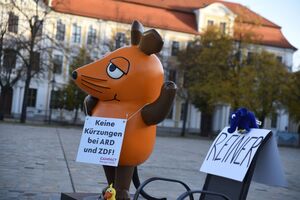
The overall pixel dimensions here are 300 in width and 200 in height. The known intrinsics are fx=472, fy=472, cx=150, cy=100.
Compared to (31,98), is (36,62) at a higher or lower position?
higher

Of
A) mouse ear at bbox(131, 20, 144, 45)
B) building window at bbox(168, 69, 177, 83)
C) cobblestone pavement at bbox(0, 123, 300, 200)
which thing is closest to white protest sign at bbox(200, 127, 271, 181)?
mouse ear at bbox(131, 20, 144, 45)

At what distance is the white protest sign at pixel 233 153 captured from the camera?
4.49 meters

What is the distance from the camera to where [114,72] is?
546cm

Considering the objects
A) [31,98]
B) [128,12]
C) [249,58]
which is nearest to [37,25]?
[31,98]

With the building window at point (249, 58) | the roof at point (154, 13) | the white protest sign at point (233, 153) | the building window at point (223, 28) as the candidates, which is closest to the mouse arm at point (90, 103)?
the white protest sign at point (233, 153)

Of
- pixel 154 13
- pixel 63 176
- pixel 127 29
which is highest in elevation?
pixel 154 13

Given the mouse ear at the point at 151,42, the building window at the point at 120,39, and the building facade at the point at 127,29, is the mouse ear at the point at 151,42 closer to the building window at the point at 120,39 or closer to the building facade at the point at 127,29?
the building window at the point at 120,39

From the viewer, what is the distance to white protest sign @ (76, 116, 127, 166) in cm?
516

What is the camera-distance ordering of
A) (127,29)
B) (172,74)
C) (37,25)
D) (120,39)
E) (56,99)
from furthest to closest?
1. (172,74)
2. (56,99)
3. (127,29)
4. (120,39)
5. (37,25)

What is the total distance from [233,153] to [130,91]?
1417 millimetres

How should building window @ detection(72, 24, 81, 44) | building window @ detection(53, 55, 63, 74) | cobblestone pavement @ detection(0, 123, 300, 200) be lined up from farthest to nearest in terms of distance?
1. building window @ detection(72, 24, 81, 44)
2. building window @ detection(53, 55, 63, 74)
3. cobblestone pavement @ detection(0, 123, 300, 200)

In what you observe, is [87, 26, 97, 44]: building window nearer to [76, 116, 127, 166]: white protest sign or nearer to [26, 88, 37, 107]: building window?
[26, 88, 37, 107]: building window

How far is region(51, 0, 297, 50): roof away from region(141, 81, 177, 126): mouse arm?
38.9 m

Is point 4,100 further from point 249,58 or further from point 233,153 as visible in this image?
point 233,153
